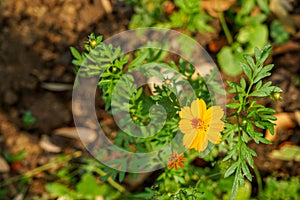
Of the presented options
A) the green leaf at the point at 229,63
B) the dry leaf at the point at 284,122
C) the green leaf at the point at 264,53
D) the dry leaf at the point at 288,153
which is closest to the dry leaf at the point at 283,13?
the green leaf at the point at 229,63

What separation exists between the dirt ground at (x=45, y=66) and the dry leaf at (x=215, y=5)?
0.68 ft

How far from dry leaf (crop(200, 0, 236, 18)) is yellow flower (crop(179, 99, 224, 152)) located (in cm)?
146

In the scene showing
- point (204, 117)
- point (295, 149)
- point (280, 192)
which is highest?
point (204, 117)

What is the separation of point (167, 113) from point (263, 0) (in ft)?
5.20

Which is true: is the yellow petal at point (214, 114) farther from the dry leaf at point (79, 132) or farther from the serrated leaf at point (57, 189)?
the serrated leaf at point (57, 189)

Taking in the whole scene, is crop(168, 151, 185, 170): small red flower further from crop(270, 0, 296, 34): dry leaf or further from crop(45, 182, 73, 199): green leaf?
crop(270, 0, 296, 34): dry leaf

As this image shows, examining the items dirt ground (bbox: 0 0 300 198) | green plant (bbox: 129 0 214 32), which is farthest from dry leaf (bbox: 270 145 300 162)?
green plant (bbox: 129 0 214 32)

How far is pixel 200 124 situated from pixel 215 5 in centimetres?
154

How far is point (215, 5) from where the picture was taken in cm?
312

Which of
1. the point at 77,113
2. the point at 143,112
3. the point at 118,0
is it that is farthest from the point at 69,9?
the point at 143,112

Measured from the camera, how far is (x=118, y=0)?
10.3ft

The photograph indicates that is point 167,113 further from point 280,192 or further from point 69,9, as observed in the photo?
point 69,9

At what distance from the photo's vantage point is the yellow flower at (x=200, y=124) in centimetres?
183

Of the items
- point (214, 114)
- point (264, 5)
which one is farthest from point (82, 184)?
point (264, 5)
